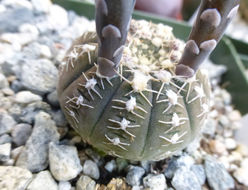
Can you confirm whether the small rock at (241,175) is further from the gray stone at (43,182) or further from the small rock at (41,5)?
the small rock at (41,5)

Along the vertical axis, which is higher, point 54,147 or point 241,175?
point 54,147

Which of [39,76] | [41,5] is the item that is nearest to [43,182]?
[39,76]

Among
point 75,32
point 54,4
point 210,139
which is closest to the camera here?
point 210,139

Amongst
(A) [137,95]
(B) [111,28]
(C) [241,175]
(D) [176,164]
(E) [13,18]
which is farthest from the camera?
(E) [13,18]

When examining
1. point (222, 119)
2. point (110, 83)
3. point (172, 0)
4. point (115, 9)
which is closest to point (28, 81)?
point (110, 83)

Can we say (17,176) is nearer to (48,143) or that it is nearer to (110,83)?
(48,143)

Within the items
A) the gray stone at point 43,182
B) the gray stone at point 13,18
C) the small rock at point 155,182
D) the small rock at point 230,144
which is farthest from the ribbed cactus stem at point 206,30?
the gray stone at point 13,18

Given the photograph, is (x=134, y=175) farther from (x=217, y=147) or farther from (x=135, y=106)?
(x=217, y=147)
